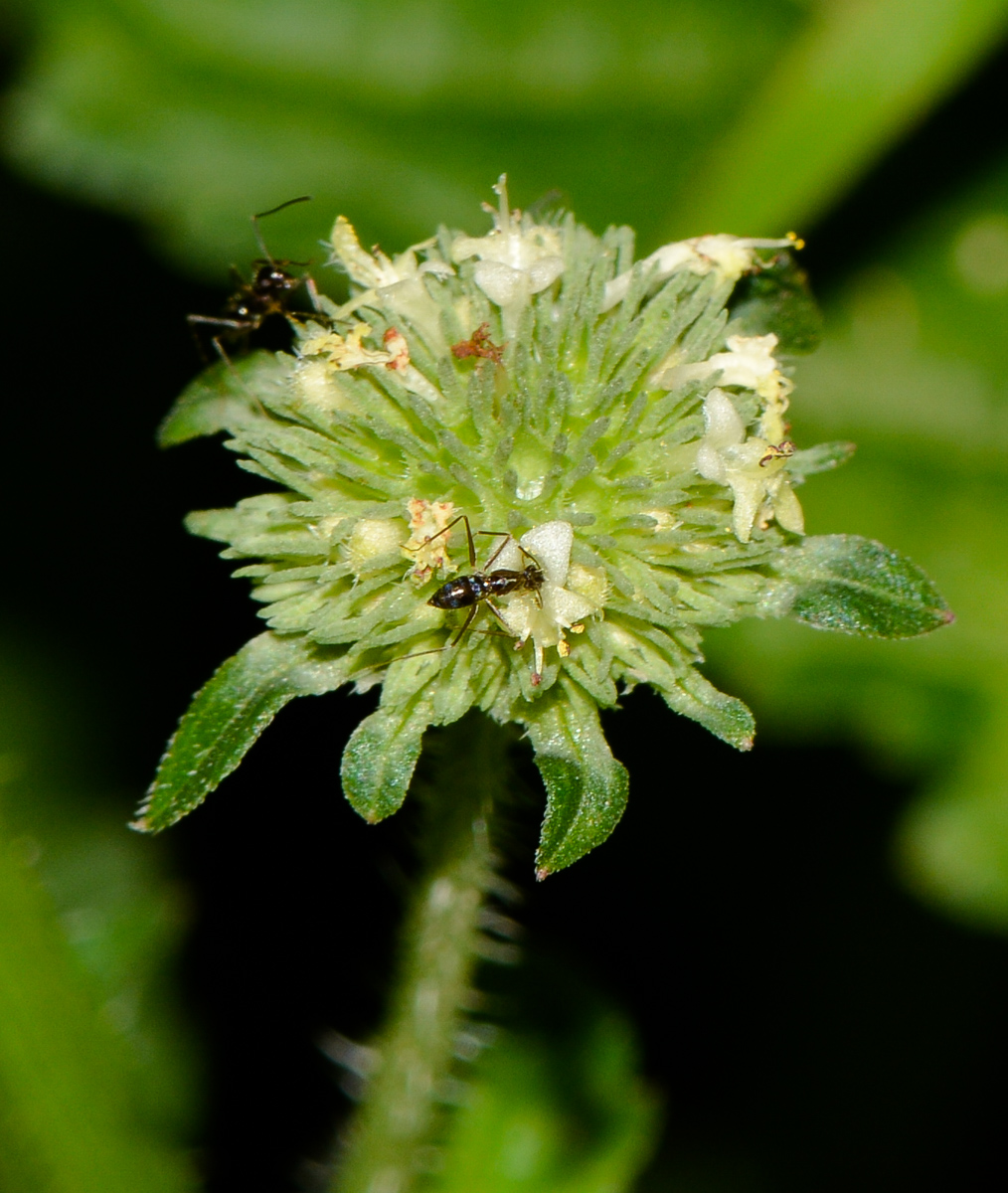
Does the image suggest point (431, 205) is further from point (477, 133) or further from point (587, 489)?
point (587, 489)

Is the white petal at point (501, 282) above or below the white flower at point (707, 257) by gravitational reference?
Answer: below

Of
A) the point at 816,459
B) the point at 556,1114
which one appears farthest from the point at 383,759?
the point at 556,1114

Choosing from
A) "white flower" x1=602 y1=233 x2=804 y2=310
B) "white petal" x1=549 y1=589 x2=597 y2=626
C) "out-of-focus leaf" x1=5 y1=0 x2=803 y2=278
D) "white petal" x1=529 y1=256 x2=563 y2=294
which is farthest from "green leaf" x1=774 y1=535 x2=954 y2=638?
"out-of-focus leaf" x1=5 y1=0 x2=803 y2=278

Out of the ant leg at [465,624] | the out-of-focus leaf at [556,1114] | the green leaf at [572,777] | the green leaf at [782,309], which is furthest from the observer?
the out-of-focus leaf at [556,1114]

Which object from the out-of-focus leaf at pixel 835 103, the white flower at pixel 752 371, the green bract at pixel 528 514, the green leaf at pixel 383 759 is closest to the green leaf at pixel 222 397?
the green bract at pixel 528 514

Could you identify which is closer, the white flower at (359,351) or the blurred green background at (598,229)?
the white flower at (359,351)

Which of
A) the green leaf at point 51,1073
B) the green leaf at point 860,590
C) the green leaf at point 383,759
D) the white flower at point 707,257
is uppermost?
the white flower at point 707,257

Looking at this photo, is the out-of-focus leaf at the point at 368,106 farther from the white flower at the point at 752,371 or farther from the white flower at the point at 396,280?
the white flower at the point at 752,371
